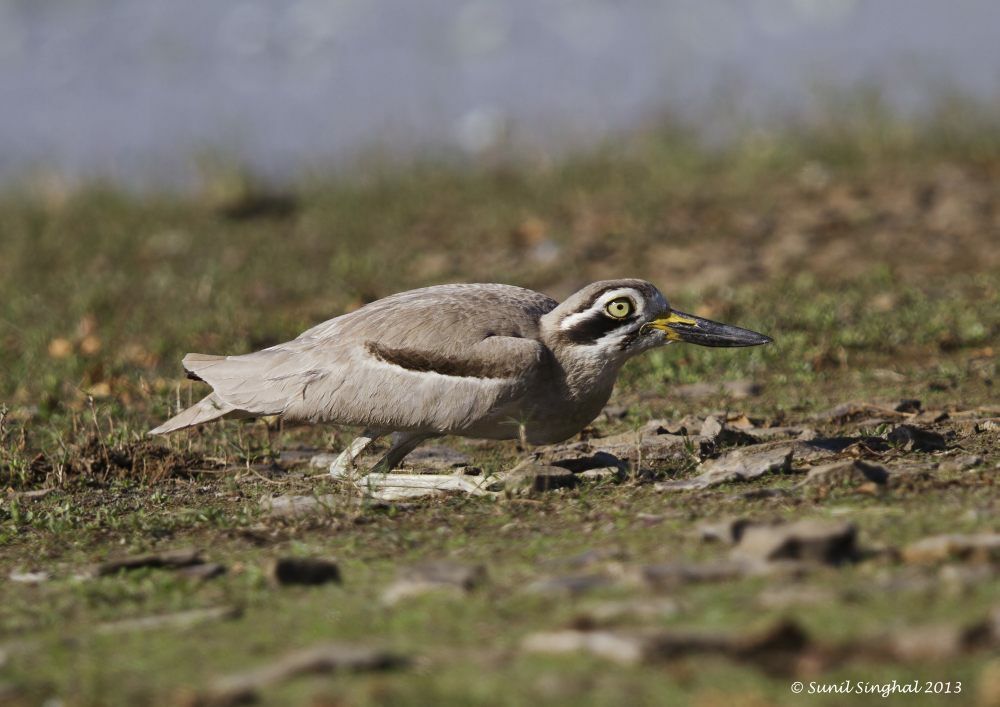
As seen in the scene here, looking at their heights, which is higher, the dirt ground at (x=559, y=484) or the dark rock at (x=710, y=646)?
the dirt ground at (x=559, y=484)

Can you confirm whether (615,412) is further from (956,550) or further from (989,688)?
(989,688)

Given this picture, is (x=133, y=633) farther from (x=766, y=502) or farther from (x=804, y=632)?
(x=766, y=502)

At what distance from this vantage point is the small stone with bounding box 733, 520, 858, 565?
453cm

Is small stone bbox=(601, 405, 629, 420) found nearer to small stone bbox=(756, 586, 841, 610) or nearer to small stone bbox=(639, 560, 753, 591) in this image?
small stone bbox=(639, 560, 753, 591)

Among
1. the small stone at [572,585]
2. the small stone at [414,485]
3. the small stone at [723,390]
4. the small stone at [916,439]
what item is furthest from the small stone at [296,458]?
the small stone at [572,585]

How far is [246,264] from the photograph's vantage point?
14.1m

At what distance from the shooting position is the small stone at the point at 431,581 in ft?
15.4

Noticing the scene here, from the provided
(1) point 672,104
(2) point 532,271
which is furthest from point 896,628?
(1) point 672,104

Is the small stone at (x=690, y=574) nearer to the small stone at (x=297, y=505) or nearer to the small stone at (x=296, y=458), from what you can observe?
the small stone at (x=297, y=505)

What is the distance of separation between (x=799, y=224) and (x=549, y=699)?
423 inches

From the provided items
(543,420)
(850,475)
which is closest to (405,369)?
(543,420)

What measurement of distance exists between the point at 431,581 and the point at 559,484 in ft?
6.14

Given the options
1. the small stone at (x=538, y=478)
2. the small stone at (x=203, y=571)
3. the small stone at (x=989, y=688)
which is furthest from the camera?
the small stone at (x=538, y=478)

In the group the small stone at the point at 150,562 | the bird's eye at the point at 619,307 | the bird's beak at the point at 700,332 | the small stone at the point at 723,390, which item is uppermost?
the bird's eye at the point at 619,307
